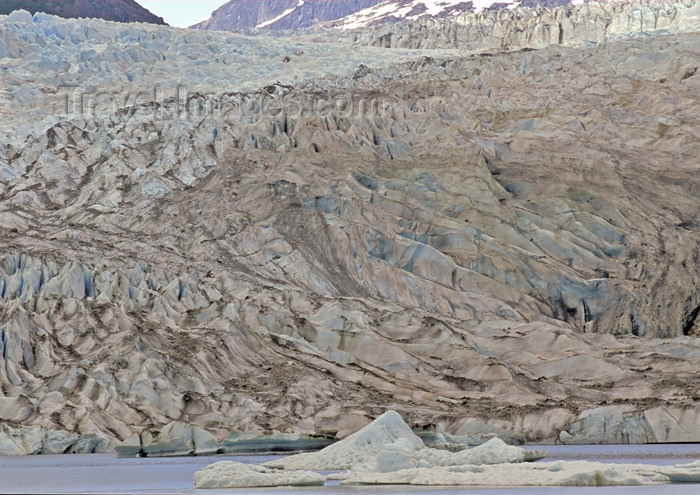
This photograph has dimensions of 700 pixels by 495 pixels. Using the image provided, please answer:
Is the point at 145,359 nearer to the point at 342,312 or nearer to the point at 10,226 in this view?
the point at 342,312

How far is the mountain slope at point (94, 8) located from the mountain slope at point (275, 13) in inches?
2290

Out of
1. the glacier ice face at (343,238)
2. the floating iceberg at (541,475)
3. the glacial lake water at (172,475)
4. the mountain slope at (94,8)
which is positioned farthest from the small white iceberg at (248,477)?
the mountain slope at (94,8)

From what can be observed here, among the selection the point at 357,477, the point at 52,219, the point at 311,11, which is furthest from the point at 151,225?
the point at 311,11

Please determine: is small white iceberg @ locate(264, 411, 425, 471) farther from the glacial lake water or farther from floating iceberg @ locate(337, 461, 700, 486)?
the glacial lake water

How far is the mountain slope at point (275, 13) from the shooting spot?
575ft

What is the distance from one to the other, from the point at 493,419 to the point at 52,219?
70.5 ft

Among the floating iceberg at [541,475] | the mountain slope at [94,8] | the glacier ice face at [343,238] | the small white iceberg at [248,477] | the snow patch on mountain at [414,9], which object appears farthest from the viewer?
the snow patch on mountain at [414,9]

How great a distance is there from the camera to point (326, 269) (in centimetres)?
4600

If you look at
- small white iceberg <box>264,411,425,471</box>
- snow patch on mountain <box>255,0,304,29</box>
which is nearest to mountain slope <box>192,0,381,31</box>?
snow patch on mountain <box>255,0,304,29</box>

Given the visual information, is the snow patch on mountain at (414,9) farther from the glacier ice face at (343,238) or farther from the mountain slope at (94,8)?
the glacier ice face at (343,238)

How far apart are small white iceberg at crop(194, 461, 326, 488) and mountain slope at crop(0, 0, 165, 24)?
81.5 metres

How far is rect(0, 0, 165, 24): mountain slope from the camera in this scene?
4065 inches

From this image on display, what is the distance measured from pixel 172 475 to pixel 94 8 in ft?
285

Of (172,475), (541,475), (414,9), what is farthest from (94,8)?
(541,475)
